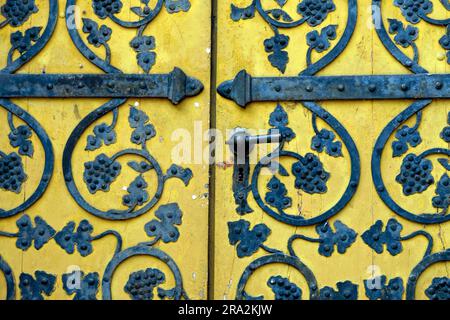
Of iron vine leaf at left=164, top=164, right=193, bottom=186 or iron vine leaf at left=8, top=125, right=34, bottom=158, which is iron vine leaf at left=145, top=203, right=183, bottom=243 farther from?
iron vine leaf at left=8, top=125, right=34, bottom=158

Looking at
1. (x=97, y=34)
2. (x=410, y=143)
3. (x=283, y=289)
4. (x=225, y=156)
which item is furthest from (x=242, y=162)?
(x=97, y=34)

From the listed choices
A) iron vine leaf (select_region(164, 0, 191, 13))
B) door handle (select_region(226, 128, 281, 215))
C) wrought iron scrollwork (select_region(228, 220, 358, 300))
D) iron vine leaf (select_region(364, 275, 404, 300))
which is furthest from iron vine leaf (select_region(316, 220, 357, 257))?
iron vine leaf (select_region(164, 0, 191, 13))

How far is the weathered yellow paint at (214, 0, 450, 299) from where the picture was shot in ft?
10.2

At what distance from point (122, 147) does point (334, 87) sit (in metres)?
0.67

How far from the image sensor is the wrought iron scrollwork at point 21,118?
3.21 metres

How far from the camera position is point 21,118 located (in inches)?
127

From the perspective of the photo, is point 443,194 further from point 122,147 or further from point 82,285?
point 82,285

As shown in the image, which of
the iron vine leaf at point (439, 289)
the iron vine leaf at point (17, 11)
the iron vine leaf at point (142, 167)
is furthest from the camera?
the iron vine leaf at point (17, 11)

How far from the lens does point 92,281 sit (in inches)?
124

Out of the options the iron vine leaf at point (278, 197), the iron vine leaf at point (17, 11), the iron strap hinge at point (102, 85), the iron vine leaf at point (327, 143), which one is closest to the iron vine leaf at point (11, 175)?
the iron strap hinge at point (102, 85)

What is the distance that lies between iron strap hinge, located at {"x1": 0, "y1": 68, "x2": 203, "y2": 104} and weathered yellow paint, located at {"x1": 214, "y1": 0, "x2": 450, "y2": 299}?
0.13m

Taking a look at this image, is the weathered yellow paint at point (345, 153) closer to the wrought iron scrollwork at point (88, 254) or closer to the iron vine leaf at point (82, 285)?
the wrought iron scrollwork at point (88, 254)

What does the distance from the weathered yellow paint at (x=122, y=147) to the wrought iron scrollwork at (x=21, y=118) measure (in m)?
0.02

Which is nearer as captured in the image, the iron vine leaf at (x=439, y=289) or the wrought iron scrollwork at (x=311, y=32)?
the iron vine leaf at (x=439, y=289)
